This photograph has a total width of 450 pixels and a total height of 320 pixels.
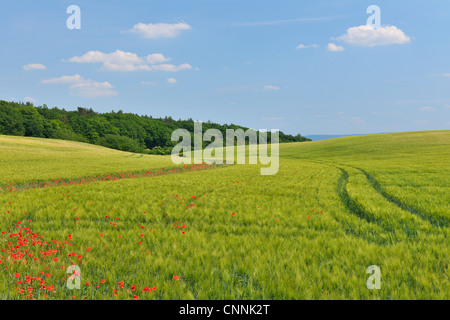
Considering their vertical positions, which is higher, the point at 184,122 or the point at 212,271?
the point at 184,122

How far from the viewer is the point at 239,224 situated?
7.63 m

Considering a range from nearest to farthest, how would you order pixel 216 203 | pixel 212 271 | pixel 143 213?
pixel 212 271 < pixel 143 213 < pixel 216 203

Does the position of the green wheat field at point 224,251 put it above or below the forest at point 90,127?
below

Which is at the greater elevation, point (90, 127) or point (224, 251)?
point (90, 127)

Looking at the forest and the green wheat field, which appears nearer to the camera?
the green wheat field

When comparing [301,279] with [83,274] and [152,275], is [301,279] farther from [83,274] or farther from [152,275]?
[83,274]

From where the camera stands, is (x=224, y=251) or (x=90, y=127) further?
(x=90, y=127)

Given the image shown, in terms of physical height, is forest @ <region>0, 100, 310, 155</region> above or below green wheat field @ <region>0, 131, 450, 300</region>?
above

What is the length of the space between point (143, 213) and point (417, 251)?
808 centimetres

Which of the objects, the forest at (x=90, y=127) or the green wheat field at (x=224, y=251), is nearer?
the green wheat field at (x=224, y=251)

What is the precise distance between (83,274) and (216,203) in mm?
6897

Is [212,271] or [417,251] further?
[417,251]
